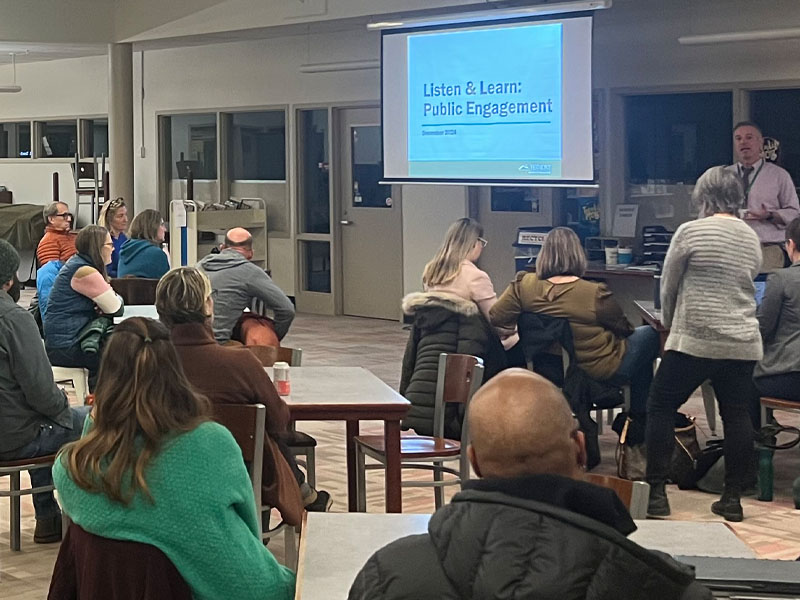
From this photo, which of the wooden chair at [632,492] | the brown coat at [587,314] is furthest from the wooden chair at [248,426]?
the brown coat at [587,314]

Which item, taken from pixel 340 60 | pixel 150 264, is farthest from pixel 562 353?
pixel 340 60

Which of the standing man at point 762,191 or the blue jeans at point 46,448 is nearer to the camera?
the blue jeans at point 46,448

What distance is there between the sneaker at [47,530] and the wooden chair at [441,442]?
1.30 metres

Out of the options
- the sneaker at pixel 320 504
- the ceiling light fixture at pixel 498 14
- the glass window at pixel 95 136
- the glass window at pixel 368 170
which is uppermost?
the ceiling light fixture at pixel 498 14

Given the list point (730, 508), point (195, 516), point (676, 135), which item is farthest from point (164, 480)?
point (676, 135)

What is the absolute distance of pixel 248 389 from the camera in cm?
397

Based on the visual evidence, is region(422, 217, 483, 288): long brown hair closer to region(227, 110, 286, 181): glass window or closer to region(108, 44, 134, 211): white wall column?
region(108, 44, 134, 211): white wall column

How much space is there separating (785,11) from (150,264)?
5.15 metres

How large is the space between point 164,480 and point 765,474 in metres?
3.86

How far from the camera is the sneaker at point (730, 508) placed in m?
5.52

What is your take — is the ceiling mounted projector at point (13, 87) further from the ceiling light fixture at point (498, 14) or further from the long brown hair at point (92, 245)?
the long brown hair at point (92, 245)

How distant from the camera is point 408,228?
42.0ft

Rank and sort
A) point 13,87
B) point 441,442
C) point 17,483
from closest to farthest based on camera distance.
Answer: point 17,483 < point 441,442 < point 13,87

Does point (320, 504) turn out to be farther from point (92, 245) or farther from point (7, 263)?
point (92, 245)
